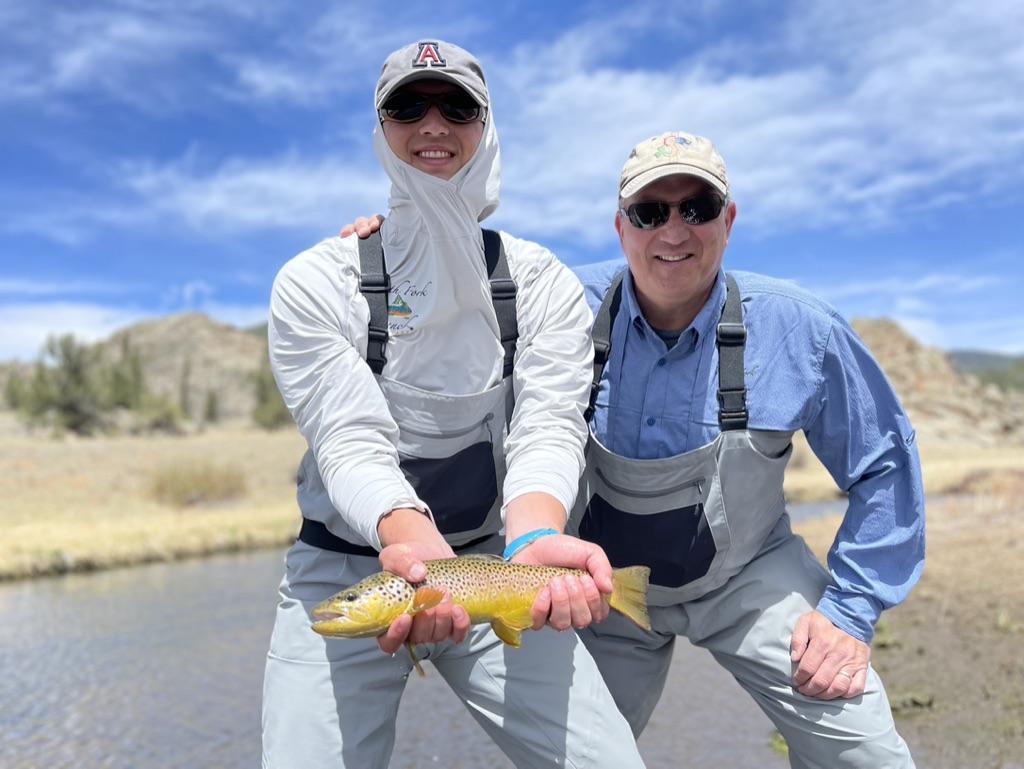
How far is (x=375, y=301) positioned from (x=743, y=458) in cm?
157

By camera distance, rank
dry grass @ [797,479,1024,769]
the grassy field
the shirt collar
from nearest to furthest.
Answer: the shirt collar < dry grass @ [797,479,1024,769] < the grassy field

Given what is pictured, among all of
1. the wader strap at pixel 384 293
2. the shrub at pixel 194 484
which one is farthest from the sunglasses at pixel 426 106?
the shrub at pixel 194 484

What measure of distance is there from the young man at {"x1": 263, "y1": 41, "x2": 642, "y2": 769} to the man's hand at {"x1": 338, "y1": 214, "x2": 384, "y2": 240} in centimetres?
5

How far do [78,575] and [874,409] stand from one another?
53.6ft

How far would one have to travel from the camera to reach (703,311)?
4.03 m

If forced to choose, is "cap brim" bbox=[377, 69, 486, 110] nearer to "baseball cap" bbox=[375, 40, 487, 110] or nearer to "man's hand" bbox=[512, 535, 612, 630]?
"baseball cap" bbox=[375, 40, 487, 110]

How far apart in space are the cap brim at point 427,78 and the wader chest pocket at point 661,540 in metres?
1.75

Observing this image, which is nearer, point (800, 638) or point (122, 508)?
point (800, 638)

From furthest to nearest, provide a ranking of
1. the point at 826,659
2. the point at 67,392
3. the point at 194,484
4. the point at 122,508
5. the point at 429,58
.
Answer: the point at 67,392 → the point at 194,484 → the point at 122,508 → the point at 826,659 → the point at 429,58

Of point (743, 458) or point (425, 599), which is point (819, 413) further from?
point (425, 599)

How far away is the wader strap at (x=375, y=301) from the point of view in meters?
3.60

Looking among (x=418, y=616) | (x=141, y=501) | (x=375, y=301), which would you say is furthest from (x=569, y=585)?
(x=141, y=501)

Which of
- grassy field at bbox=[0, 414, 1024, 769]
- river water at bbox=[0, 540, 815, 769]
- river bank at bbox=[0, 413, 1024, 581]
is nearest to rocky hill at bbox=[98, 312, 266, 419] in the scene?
river bank at bbox=[0, 413, 1024, 581]

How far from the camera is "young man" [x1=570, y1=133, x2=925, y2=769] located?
12.6 ft
